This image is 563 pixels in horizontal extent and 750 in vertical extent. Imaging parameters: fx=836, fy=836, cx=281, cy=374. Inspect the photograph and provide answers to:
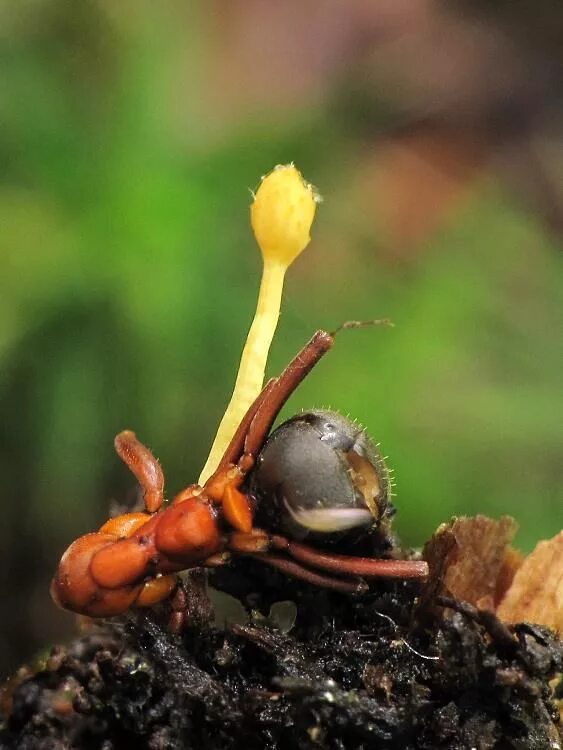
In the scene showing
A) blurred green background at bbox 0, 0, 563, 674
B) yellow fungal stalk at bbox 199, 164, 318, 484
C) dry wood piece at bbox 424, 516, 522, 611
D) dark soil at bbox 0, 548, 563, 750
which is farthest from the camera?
blurred green background at bbox 0, 0, 563, 674

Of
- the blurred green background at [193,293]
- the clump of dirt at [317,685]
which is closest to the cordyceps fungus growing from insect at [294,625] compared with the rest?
the clump of dirt at [317,685]

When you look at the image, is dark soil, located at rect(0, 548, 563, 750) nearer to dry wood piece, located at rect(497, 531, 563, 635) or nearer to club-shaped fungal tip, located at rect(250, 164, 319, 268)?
dry wood piece, located at rect(497, 531, 563, 635)

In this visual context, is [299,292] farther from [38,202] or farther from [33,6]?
[33,6]

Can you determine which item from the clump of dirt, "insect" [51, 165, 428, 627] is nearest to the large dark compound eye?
"insect" [51, 165, 428, 627]

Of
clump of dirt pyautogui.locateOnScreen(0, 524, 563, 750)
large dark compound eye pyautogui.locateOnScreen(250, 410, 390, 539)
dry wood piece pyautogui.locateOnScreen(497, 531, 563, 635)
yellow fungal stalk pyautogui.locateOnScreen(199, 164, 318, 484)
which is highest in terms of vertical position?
yellow fungal stalk pyautogui.locateOnScreen(199, 164, 318, 484)

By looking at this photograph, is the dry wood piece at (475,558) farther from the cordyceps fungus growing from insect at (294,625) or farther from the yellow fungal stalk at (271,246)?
the yellow fungal stalk at (271,246)

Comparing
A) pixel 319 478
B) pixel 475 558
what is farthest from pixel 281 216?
pixel 475 558

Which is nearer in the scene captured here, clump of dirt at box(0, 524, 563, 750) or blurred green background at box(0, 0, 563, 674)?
clump of dirt at box(0, 524, 563, 750)
